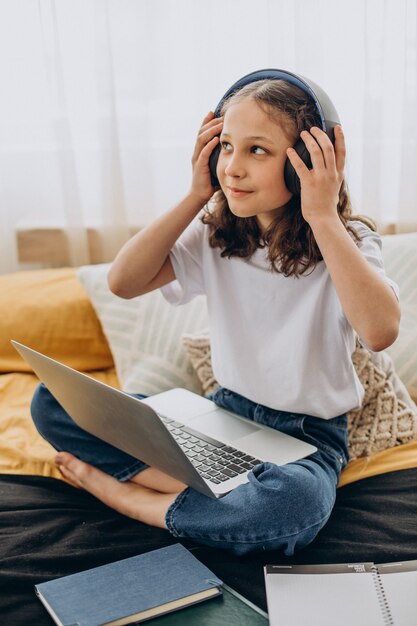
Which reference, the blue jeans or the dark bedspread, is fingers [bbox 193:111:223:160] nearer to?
the blue jeans

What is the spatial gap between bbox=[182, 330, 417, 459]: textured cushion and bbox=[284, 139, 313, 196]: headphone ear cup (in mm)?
380

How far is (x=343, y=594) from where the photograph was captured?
928 millimetres

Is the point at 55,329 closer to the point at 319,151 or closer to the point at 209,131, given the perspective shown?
the point at 209,131

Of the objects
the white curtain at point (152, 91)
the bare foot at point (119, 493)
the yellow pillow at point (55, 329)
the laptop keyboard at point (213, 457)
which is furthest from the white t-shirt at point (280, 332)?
the white curtain at point (152, 91)

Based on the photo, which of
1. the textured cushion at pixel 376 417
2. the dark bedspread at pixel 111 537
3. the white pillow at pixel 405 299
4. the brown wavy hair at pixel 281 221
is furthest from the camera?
the white pillow at pixel 405 299

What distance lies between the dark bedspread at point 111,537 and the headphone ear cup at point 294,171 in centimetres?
50

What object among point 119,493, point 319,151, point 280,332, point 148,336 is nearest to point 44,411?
point 119,493

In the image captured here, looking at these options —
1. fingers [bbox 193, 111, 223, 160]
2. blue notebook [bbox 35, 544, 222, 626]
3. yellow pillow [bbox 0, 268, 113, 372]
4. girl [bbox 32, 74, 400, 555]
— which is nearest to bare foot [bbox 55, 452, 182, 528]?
girl [bbox 32, 74, 400, 555]

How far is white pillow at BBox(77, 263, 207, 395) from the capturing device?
5.17ft

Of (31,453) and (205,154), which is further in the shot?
(31,453)

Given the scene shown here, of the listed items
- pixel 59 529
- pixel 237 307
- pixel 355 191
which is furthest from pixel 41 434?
pixel 355 191

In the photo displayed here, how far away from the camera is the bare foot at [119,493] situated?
117cm

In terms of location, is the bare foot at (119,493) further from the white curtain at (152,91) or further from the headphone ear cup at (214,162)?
the white curtain at (152,91)

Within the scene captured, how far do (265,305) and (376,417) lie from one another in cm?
30
